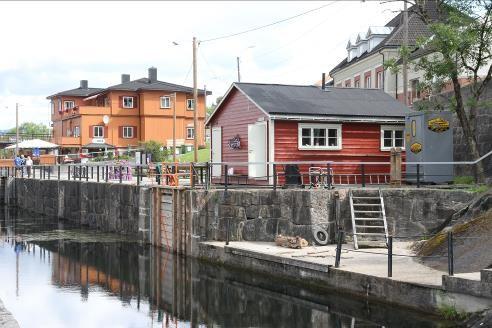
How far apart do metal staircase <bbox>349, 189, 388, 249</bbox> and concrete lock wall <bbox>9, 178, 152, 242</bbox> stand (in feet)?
27.8

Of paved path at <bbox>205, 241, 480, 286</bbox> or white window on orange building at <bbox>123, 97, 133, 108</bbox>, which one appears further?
white window on orange building at <bbox>123, 97, 133, 108</bbox>

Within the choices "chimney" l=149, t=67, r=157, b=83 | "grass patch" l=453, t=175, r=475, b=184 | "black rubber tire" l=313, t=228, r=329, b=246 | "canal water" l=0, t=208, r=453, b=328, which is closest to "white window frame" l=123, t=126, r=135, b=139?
"chimney" l=149, t=67, r=157, b=83

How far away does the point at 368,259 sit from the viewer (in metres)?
16.0

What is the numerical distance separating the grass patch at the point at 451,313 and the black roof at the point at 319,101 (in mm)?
12004

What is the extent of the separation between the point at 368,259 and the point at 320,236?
124 inches

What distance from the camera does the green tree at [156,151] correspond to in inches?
2218

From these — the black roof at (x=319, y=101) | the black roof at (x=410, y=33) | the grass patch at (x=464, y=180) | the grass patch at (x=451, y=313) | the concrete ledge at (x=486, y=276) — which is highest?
the black roof at (x=410, y=33)

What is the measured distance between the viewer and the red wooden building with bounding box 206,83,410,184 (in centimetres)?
2319

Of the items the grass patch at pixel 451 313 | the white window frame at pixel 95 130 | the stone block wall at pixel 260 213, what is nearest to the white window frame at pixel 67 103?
the white window frame at pixel 95 130

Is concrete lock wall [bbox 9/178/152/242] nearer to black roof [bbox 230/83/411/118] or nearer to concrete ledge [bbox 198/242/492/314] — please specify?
black roof [bbox 230/83/411/118]

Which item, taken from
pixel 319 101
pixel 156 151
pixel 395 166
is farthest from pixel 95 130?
pixel 395 166

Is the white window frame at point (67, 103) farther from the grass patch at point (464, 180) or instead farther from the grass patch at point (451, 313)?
the grass patch at point (451, 313)

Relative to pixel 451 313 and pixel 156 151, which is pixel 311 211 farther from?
pixel 156 151

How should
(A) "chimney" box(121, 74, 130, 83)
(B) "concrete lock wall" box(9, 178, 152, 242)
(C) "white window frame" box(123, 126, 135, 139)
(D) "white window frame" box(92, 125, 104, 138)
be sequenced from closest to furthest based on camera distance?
(B) "concrete lock wall" box(9, 178, 152, 242), (D) "white window frame" box(92, 125, 104, 138), (C) "white window frame" box(123, 126, 135, 139), (A) "chimney" box(121, 74, 130, 83)
